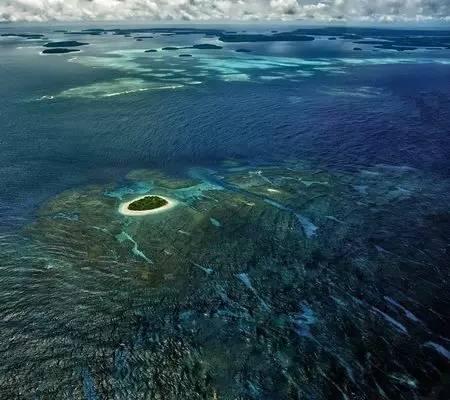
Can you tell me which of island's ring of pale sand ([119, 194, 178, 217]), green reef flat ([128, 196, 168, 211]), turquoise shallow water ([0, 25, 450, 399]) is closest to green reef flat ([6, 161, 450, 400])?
turquoise shallow water ([0, 25, 450, 399])

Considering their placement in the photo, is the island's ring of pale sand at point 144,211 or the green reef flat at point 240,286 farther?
the island's ring of pale sand at point 144,211

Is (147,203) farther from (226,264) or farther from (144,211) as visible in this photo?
(226,264)

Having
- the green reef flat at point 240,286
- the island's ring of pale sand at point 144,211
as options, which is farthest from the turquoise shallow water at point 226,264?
the island's ring of pale sand at point 144,211

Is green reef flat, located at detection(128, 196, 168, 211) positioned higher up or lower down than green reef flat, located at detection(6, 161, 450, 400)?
lower down

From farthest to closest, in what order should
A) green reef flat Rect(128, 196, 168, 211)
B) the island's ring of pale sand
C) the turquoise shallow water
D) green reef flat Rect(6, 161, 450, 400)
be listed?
green reef flat Rect(128, 196, 168, 211) → the island's ring of pale sand → green reef flat Rect(6, 161, 450, 400) → the turquoise shallow water

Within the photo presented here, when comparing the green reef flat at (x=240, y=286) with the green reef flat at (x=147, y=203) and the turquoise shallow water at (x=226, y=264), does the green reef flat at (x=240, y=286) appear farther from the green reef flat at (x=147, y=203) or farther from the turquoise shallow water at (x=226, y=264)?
the green reef flat at (x=147, y=203)

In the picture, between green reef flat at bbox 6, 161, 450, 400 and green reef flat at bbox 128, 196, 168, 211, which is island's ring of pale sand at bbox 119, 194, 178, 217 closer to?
green reef flat at bbox 128, 196, 168, 211
